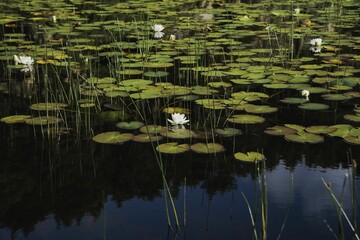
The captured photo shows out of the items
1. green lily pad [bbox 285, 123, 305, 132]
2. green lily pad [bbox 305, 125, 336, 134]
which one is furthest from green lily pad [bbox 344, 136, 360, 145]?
green lily pad [bbox 285, 123, 305, 132]

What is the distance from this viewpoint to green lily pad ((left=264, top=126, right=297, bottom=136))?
9.55ft

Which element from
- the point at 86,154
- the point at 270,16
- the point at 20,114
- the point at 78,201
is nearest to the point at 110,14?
the point at 270,16

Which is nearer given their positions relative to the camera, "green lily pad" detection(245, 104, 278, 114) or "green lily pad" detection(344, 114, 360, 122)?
"green lily pad" detection(344, 114, 360, 122)

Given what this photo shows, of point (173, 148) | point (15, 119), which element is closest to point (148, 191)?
point (173, 148)

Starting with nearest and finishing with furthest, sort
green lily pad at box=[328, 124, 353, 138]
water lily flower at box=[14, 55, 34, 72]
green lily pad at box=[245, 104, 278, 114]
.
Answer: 1. green lily pad at box=[328, 124, 353, 138]
2. green lily pad at box=[245, 104, 278, 114]
3. water lily flower at box=[14, 55, 34, 72]

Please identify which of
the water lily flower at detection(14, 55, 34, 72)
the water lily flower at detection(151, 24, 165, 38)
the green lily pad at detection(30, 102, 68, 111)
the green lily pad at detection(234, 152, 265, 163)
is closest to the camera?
the green lily pad at detection(234, 152, 265, 163)

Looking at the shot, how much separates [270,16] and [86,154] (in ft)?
16.2

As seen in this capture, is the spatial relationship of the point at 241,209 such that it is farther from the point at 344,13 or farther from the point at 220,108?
the point at 344,13

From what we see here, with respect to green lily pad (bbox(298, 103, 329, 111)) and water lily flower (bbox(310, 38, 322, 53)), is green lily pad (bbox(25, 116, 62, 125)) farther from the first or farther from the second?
water lily flower (bbox(310, 38, 322, 53))

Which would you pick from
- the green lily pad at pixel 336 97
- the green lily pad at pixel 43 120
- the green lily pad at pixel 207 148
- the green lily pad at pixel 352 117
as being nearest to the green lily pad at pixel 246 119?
the green lily pad at pixel 207 148

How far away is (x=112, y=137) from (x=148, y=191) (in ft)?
2.16

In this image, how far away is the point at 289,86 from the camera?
3703 mm

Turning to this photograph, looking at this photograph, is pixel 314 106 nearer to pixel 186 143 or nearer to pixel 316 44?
pixel 186 143

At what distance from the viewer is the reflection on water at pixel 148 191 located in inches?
79.2
